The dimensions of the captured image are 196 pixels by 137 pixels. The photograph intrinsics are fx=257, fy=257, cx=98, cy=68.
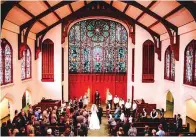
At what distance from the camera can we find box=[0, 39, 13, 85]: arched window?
15.0 metres

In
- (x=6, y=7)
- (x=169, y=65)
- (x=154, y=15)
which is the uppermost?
(x=154, y=15)

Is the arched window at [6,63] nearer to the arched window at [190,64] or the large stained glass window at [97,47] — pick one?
the large stained glass window at [97,47]

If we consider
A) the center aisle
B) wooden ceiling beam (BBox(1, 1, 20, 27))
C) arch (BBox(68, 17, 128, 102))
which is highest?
wooden ceiling beam (BBox(1, 1, 20, 27))

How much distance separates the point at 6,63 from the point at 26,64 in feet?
12.8

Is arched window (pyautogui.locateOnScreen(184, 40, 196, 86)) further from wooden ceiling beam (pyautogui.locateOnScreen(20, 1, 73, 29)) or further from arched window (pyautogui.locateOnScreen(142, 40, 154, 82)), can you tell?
wooden ceiling beam (pyautogui.locateOnScreen(20, 1, 73, 29))

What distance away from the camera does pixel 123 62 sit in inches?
938

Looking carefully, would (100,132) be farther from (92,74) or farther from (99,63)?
(99,63)

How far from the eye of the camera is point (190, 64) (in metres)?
15.9

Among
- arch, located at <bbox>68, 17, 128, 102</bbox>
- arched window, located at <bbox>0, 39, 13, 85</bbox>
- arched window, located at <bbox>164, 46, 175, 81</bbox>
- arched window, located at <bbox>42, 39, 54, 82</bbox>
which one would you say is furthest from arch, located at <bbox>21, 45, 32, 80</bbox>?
arched window, located at <bbox>164, 46, 175, 81</bbox>

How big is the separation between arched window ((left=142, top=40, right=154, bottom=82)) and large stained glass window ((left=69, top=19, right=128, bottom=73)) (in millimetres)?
2207

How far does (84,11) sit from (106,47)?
420 centimetres

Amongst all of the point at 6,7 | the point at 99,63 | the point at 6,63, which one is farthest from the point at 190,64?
the point at 6,63

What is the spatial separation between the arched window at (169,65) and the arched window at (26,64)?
10.9m

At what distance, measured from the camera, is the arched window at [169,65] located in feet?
62.6
